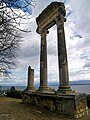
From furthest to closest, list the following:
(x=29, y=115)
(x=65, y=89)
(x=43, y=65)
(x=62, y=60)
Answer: (x=43, y=65) → (x=62, y=60) → (x=65, y=89) → (x=29, y=115)

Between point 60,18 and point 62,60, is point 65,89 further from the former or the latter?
point 60,18

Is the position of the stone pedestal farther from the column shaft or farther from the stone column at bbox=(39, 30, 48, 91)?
the stone column at bbox=(39, 30, 48, 91)

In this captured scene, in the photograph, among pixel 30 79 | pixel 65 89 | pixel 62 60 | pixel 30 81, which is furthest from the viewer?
pixel 30 79

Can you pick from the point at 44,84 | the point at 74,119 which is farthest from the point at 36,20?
the point at 74,119

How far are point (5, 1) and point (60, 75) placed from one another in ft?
23.9

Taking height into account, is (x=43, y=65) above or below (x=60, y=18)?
below

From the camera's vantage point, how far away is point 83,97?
30.0 feet

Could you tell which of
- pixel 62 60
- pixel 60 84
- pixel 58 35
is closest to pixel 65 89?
pixel 60 84

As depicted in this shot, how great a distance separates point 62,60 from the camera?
10.6 metres

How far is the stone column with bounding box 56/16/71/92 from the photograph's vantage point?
33.1ft

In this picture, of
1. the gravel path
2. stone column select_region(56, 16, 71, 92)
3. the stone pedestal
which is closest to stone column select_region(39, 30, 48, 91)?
stone column select_region(56, 16, 71, 92)

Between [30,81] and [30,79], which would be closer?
[30,81]

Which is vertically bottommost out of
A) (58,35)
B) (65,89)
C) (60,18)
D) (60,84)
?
(65,89)

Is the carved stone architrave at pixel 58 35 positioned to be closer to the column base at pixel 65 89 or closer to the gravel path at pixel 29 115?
the column base at pixel 65 89
